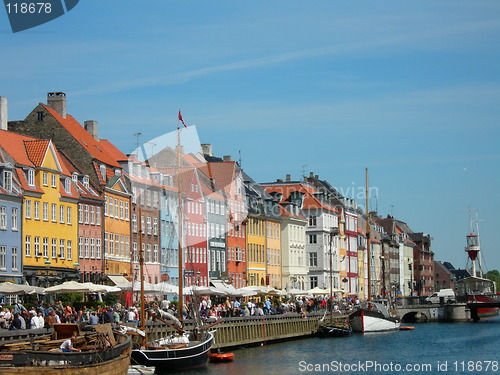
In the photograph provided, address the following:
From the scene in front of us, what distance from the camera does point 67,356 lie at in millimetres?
34750

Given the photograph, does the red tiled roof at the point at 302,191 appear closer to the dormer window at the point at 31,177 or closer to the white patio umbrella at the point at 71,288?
the dormer window at the point at 31,177

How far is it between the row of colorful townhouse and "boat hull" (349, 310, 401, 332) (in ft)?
24.9

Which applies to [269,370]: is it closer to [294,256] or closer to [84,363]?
[84,363]

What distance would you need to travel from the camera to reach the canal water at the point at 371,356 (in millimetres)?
53906

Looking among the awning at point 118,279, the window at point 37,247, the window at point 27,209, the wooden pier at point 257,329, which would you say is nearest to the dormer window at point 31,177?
the window at point 27,209

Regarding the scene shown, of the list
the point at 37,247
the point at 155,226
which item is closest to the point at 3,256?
the point at 37,247

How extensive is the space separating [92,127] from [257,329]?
26.1 meters

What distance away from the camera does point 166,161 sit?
95062 mm

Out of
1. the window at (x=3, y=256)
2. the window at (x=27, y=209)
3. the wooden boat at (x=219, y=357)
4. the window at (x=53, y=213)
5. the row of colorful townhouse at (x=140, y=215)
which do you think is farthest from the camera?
the window at (x=53, y=213)

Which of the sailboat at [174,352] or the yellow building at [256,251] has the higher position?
the yellow building at [256,251]

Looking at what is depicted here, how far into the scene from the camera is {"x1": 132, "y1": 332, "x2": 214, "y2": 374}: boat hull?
47531 millimetres

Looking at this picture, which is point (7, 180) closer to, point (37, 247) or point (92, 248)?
point (37, 247)

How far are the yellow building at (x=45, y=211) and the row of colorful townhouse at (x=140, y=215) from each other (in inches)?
3.2

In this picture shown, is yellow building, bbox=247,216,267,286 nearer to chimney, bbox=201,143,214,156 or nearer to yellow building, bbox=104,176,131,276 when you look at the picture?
chimney, bbox=201,143,214,156
